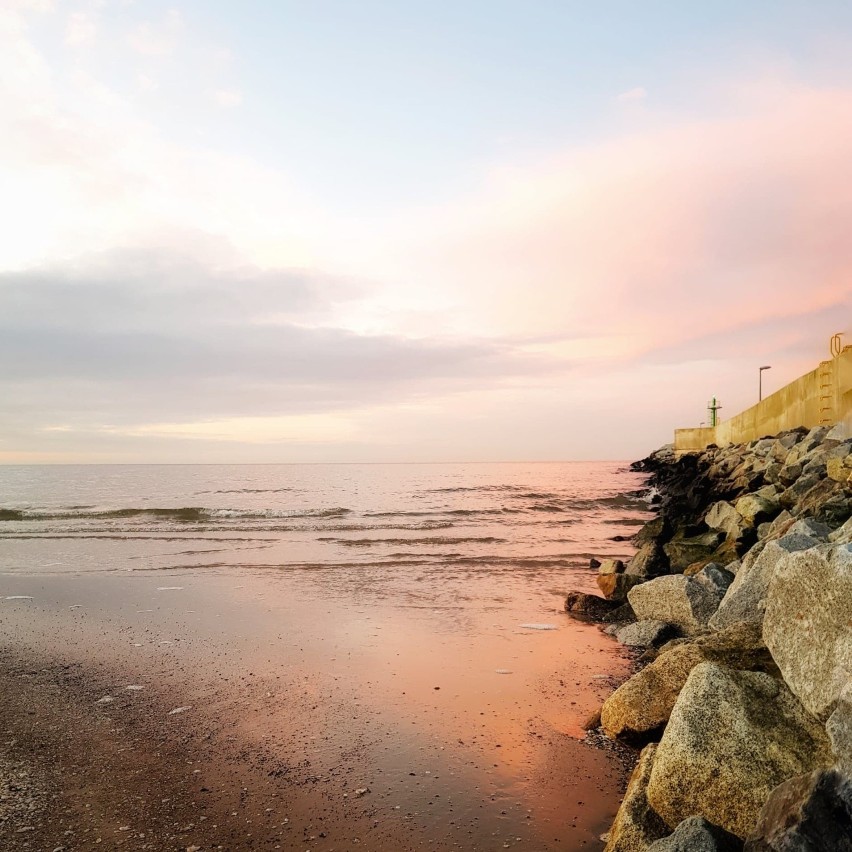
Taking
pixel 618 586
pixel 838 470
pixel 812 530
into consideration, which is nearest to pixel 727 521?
pixel 838 470

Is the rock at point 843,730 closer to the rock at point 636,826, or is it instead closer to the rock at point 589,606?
the rock at point 636,826

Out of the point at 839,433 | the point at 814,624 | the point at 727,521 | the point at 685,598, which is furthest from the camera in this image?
the point at 839,433

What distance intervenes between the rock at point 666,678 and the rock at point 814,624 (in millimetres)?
509

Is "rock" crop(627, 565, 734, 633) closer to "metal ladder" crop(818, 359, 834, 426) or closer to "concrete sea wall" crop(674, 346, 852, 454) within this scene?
"concrete sea wall" crop(674, 346, 852, 454)

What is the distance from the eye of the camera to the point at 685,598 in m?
7.80

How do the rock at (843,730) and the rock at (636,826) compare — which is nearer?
the rock at (843,730)

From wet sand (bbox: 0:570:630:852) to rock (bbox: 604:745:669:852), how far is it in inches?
14.9

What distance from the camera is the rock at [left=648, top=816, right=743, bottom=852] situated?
2855mm

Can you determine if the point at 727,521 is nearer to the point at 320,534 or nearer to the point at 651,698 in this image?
the point at 651,698

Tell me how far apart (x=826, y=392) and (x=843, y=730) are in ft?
69.6

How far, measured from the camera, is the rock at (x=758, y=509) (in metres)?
12.0

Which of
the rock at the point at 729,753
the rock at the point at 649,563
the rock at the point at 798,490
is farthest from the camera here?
the rock at the point at 798,490

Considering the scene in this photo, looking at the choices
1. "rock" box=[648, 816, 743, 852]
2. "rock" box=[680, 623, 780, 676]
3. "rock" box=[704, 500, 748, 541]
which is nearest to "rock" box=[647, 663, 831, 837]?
"rock" box=[648, 816, 743, 852]

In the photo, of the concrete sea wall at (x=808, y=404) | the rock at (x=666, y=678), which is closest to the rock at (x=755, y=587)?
the rock at (x=666, y=678)
